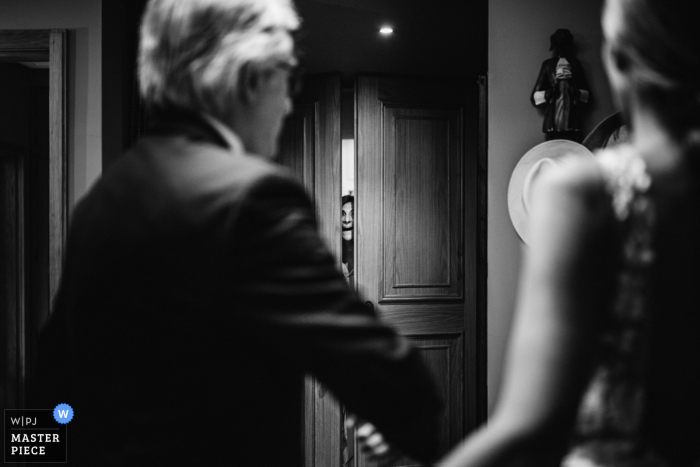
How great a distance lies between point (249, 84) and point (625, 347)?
58 centimetres

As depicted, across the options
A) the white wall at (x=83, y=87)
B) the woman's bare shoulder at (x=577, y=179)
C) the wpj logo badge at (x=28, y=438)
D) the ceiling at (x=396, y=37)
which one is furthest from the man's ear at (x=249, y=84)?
the ceiling at (x=396, y=37)

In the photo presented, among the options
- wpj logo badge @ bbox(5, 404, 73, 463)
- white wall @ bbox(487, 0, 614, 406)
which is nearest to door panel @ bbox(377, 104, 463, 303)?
white wall @ bbox(487, 0, 614, 406)

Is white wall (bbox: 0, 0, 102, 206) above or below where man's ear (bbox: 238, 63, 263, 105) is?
above

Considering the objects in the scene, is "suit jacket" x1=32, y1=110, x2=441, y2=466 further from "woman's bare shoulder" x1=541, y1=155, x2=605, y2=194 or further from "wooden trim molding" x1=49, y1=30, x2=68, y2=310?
"wooden trim molding" x1=49, y1=30, x2=68, y2=310

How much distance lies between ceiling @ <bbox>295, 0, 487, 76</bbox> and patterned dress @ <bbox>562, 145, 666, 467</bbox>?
2.54 metres

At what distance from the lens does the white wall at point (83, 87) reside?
2.45 m

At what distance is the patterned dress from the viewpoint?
0.63 metres

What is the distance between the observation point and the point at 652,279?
2.07 feet

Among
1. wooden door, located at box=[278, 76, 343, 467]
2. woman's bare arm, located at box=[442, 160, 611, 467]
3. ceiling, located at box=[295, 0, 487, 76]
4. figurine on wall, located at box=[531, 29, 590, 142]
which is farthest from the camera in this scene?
wooden door, located at box=[278, 76, 343, 467]

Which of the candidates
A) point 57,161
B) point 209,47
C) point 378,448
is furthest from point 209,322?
point 57,161

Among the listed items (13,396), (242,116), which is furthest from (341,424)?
(242,116)

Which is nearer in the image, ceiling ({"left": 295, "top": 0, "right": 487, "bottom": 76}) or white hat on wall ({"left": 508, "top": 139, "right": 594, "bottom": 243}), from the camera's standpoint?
white hat on wall ({"left": 508, "top": 139, "right": 594, "bottom": 243})

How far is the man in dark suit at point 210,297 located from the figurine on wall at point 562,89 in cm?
174

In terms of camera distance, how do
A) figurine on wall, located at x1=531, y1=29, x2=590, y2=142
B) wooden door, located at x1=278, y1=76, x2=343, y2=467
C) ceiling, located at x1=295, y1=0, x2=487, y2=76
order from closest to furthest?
figurine on wall, located at x1=531, y1=29, x2=590, y2=142
ceiling, located at x1=295, y1=0, x2=487, y2=76
wooden door, located at x1=278, y1=76, x2=343, y2=467
